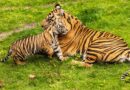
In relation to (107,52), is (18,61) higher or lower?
lower

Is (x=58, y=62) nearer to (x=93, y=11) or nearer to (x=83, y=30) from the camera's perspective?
(x=83, y=30)

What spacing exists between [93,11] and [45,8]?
1.80 metres

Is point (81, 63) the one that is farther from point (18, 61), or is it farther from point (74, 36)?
point (18, 61)

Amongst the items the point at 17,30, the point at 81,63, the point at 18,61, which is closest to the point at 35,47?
the point at 18,61

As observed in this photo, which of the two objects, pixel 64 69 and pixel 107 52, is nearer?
pixel 64 69

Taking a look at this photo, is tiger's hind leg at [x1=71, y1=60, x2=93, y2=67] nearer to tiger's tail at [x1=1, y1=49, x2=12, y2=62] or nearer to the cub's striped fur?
the cub's striped fur

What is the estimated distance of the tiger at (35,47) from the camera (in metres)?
9.80

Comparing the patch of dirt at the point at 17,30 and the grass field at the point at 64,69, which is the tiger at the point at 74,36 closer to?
the grass field at the point at 64,69

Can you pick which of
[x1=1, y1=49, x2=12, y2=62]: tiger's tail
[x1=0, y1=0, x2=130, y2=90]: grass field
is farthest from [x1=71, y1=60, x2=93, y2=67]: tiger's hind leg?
[x1=1, y1=49, x2=12, y2=62]: tiger's tail

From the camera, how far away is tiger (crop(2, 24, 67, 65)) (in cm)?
980

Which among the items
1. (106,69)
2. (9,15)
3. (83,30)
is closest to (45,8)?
(9,15)

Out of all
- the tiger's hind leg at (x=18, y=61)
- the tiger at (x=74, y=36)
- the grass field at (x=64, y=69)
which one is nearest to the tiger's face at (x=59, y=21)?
the tiger at (x=74, y=36)

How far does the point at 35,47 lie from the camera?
9.80 metres

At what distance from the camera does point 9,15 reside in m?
13.9
